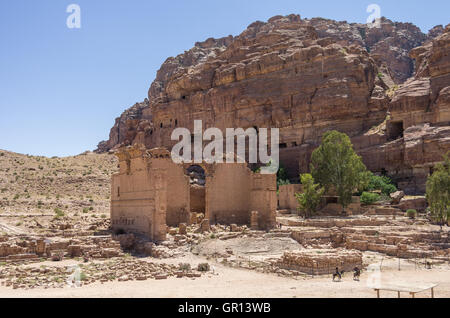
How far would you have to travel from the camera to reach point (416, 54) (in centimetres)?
5659

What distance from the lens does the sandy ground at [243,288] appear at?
13.2 meters

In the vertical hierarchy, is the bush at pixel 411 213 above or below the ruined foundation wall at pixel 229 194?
below

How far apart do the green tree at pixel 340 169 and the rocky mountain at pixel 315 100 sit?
23.2 ft

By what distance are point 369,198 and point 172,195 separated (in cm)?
2051

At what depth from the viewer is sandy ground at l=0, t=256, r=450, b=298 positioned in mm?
13180

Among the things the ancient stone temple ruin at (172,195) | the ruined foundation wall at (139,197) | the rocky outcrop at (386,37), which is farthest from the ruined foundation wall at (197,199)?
the rocky outcrop at (386,37)

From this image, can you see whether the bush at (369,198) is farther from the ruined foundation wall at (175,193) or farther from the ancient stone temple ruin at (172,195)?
the ruined foundation wall at (175,193)

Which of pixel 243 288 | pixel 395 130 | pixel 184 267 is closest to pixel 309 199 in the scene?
pixel 395 130

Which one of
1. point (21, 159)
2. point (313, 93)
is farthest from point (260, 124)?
point (21, 159)

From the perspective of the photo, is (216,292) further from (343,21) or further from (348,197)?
(343,21)

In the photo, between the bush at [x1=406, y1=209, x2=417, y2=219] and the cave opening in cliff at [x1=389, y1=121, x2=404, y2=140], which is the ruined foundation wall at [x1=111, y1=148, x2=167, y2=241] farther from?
the cave opening in cliff at [x1=389, y1=121, x2=404, y2=140]

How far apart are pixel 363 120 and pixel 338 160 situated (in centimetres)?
1508

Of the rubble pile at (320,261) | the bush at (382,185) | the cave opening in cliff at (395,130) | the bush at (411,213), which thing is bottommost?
the rubble pile at (320,261)

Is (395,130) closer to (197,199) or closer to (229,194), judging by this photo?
(197,199)
